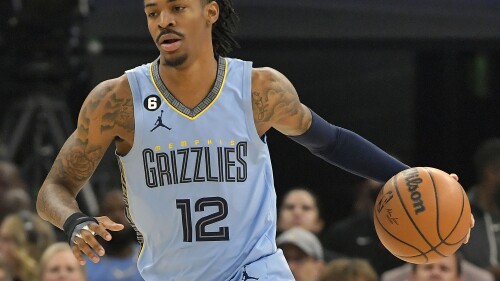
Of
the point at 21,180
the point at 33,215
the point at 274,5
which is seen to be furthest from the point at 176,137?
the point at 274,5

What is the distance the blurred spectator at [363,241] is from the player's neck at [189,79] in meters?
3.67

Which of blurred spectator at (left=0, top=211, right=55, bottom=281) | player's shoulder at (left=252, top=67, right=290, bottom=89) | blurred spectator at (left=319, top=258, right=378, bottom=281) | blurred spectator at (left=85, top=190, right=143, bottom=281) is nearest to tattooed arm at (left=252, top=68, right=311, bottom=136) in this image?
player's shoulder at (left=252, top=67, right=290, bottom=89)

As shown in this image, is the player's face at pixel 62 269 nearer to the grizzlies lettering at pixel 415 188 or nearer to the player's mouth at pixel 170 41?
the player's mouth at pixel 170 41

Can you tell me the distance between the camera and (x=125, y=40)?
10500mm

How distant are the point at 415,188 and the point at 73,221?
1536 mm

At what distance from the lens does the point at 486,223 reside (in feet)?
26.9

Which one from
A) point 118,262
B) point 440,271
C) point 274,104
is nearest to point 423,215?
point 274,104

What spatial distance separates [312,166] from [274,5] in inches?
63.9

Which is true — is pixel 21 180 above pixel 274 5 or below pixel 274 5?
below

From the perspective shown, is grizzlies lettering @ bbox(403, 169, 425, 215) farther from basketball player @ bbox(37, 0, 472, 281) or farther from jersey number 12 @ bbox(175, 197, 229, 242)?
jersey number 12 @ bbox(175, 197, 229, 242)

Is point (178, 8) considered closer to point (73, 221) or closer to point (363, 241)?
point (73, 221)

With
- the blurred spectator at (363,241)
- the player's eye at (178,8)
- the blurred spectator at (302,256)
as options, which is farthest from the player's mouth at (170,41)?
the blurred spectator at (363,241)

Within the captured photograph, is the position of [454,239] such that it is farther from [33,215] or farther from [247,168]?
[33,215]

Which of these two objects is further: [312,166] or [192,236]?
[312,166]
